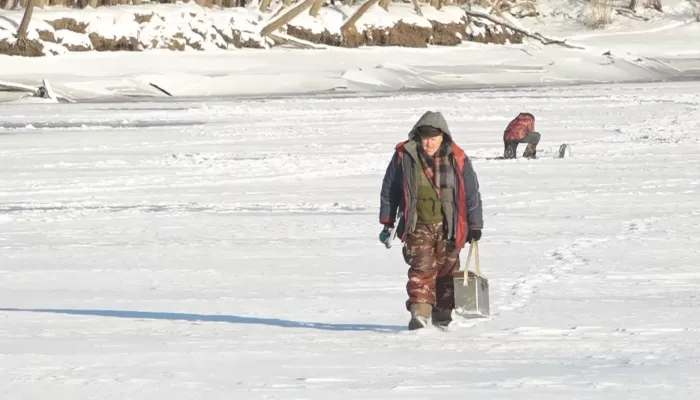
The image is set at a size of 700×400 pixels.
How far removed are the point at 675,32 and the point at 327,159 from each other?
120 feet

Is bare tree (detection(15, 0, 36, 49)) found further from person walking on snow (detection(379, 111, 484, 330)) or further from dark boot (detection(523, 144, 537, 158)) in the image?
person walking on snow (detection(379, 111, 484, 330))

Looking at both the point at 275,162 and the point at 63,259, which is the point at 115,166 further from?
the point at 63,259

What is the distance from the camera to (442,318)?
872 centimetres

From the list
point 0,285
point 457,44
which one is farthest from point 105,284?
point 457,44

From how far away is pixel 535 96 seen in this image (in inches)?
1379

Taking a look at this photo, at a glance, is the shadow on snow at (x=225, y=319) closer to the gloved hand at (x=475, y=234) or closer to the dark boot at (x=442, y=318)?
the dark boot at (x=442, y=318)

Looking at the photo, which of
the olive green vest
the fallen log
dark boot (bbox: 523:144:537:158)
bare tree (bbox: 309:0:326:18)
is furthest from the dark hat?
the fallen log

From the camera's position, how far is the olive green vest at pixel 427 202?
8.32 meters

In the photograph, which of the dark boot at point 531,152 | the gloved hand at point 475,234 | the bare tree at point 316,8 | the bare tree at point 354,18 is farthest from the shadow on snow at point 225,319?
the bare tree at point 316,8

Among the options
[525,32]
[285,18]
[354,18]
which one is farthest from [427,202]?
[525,32]

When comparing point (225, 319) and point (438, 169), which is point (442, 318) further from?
point (225, 319)

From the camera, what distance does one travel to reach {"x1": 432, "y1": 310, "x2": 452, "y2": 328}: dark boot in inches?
342

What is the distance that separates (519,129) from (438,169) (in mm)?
11819

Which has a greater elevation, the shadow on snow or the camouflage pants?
the camouflage pants
